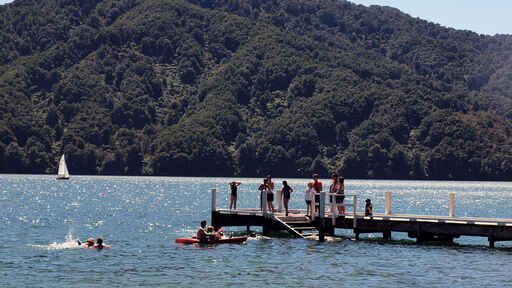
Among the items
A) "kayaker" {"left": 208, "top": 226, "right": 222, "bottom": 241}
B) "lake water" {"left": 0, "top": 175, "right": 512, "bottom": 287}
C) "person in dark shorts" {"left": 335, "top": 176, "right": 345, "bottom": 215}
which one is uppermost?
"person in dark shorts" {"left": 335, "top": 176, "right": 345, "bottom": 215}

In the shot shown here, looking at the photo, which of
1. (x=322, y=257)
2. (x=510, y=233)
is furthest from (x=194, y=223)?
(x=510, y=233)

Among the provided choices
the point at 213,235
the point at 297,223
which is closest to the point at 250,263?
the point at 213,235

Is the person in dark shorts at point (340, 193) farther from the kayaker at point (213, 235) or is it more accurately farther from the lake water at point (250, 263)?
the kayaker at point (213, 235)

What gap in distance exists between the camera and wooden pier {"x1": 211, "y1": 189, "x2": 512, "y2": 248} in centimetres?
3766

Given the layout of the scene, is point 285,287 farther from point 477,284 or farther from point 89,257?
point 89,257

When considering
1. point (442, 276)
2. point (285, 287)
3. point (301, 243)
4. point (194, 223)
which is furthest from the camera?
point (194, 223)

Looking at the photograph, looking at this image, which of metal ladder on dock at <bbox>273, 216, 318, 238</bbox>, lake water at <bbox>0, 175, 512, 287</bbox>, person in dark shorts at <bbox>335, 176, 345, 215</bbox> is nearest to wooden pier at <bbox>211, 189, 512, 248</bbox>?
metal ladder on dock at <bbox>273, 216, 318, 238</bbox>

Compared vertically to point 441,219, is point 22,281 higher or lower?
lower

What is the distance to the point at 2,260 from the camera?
121 feet

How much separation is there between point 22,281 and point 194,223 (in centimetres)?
3160

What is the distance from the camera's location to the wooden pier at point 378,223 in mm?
37656

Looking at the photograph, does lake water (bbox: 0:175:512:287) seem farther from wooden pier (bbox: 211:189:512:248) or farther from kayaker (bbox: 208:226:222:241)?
wooden pier (bbox: 211:189:512:248)

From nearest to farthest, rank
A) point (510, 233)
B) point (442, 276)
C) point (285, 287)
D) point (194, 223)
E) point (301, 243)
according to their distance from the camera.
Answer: point (285, 287) < point (442, 276) < point (510, 233) < point (301, 243) < point (194, 223)

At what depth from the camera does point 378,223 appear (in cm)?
4094
